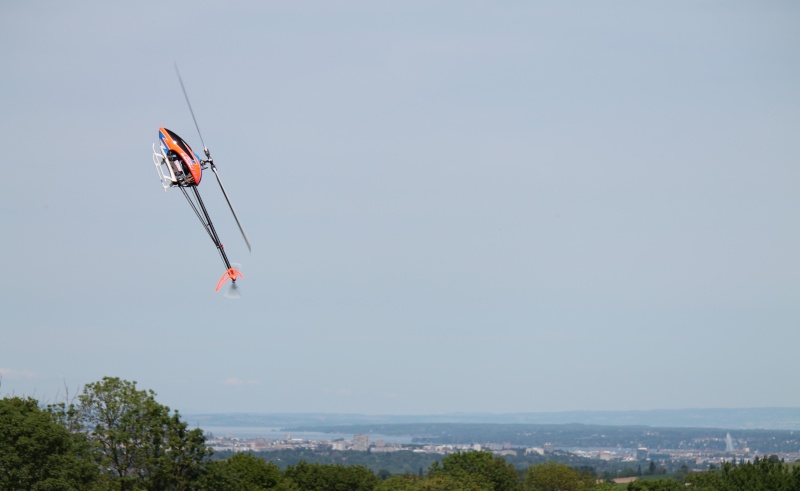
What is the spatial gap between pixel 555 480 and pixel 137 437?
6106cm

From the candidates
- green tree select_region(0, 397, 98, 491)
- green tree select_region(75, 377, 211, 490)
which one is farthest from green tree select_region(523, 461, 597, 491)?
green tree select_region(0, 397, 98, 491)

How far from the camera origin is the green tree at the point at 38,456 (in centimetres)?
6084

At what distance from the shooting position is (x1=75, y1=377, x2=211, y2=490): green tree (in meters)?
68.8

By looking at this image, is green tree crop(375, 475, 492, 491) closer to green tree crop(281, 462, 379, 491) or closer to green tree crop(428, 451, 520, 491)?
green tree crop(281, 462, 379, 491)

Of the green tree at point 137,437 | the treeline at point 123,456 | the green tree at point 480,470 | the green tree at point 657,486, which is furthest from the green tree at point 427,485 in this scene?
the green tree at point 137,437

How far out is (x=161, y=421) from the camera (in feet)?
230

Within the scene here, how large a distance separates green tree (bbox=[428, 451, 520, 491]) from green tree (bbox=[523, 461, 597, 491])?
33.1ft

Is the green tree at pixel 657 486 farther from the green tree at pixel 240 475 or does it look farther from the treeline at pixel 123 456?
the green tree at pixel 240 475

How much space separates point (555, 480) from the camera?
4749 inches

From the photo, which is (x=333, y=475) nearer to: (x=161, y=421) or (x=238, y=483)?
(x=238, y=483)

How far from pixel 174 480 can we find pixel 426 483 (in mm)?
21343

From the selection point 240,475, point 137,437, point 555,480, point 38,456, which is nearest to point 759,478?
point 555,480

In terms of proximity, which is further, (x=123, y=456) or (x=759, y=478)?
(x=759, y=478)

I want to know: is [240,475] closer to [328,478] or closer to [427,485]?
[427,485]
